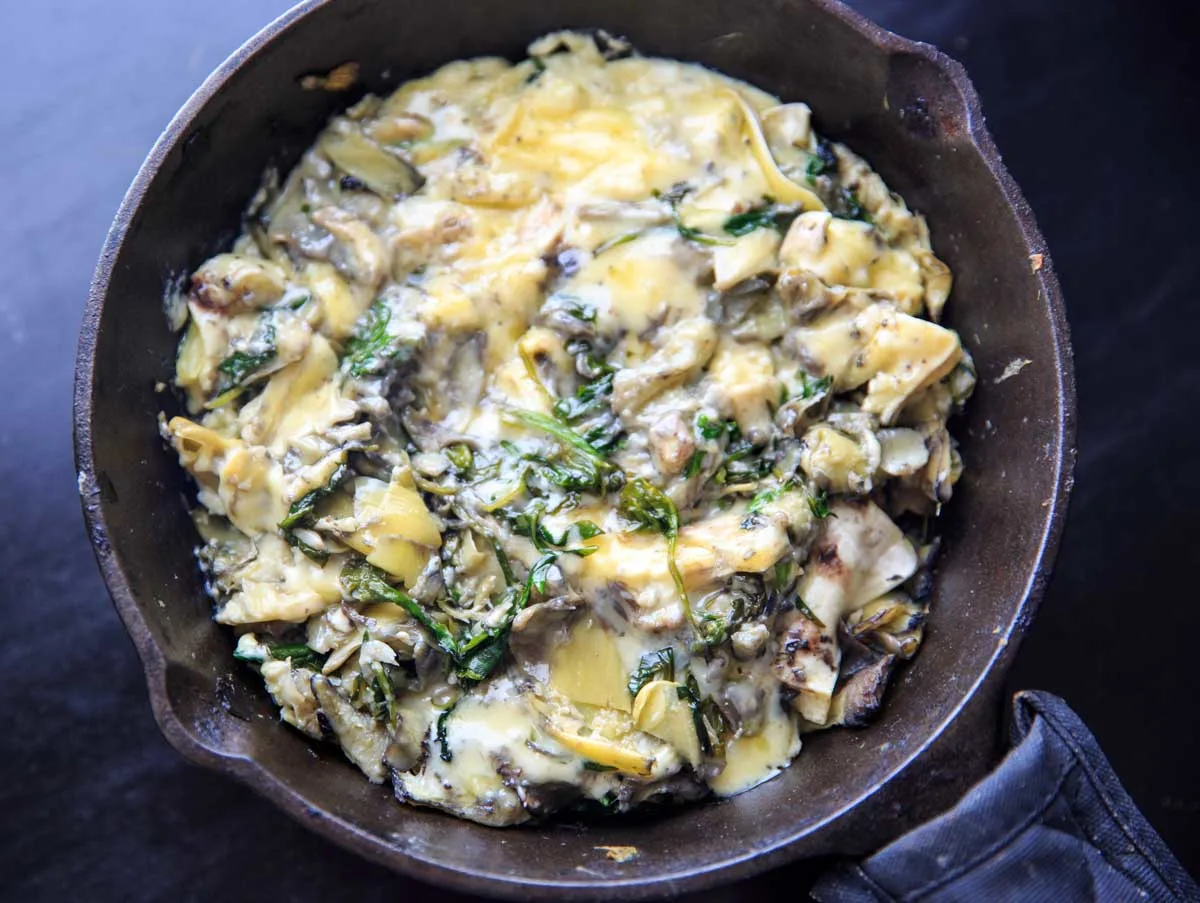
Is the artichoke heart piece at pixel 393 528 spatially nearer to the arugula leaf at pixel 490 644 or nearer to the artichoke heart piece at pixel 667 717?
the arugula leaf at pixel 490 644

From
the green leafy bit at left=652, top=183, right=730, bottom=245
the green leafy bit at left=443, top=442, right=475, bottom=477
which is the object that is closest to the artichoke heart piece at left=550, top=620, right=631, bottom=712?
the green leafy bit at left=443, top=442, right=475, bottom=477

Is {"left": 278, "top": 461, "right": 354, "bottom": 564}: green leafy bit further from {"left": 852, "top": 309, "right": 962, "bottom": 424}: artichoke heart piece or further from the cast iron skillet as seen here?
{"left": 852, "top": 309, "right": 962, "bottom": 424}: artichoke heart piece

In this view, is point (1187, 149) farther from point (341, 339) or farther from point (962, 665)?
point (341, 339)

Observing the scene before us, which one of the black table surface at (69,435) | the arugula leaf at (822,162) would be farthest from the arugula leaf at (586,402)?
the black table surface at (69,435)

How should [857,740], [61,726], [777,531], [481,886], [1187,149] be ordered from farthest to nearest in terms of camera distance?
[1187,149]
[61,726]
[857,740]
[777,531]
[481,886]

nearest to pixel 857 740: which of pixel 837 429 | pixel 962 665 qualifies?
pixel 962 665
